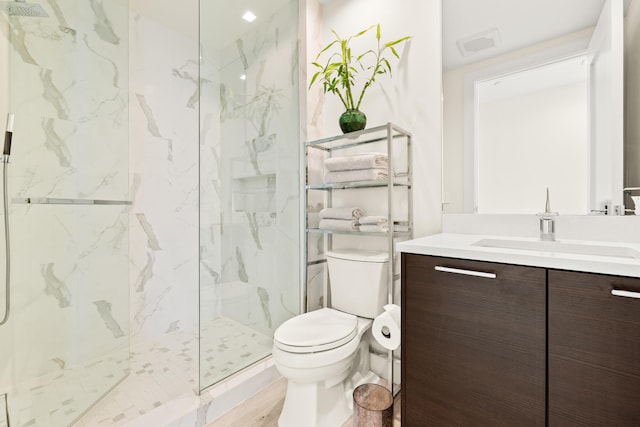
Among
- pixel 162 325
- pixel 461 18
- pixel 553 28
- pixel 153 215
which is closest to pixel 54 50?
pixel 153 215

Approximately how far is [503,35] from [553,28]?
195mm

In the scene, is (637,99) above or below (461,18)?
below

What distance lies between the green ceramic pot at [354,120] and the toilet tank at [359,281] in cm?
75

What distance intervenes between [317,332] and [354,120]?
120 centimetres

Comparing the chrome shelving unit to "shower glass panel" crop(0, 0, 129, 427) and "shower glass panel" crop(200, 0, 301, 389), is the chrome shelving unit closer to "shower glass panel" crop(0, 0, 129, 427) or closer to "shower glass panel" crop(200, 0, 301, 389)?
"shower glass panel" crop(200, 0, 301, 389)

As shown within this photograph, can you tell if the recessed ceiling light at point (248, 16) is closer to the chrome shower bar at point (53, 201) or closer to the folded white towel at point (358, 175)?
the folded white towel at point (358, 175)

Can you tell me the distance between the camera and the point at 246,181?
5.59ft

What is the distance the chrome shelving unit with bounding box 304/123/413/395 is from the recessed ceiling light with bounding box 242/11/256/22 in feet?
2.67

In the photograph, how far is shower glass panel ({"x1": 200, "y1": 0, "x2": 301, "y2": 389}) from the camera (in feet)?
5.03

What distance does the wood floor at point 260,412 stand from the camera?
1378 millimetres

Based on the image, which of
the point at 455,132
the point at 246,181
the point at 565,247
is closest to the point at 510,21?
the point at 455,132

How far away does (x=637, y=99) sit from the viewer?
1.14 metres

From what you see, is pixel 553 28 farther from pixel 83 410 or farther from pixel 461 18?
pixel 83 410

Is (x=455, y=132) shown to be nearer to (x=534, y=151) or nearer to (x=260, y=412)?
(x=534, y=151)
